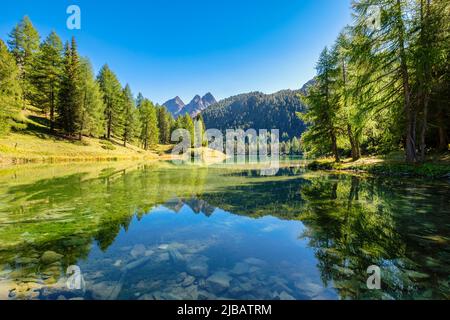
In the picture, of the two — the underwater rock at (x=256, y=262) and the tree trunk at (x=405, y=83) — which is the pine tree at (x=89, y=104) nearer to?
the underwater rock at (x=256, y=262)

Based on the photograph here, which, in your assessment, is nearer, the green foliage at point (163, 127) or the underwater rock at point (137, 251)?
the underwater rock at point (137, 251)

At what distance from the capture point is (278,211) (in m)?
9.65

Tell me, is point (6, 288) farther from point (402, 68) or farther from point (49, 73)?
point (49, 73)

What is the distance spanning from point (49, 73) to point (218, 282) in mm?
47899

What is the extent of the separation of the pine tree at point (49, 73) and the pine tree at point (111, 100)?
9.84m

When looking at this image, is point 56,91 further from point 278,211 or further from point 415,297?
point 415,297

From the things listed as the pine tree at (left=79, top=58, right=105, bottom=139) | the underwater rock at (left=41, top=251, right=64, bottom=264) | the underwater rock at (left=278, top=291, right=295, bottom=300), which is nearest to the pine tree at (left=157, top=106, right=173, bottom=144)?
→ the pine tree at (left=79, top=58, right=105, bottom=139)

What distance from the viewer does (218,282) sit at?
4301mm

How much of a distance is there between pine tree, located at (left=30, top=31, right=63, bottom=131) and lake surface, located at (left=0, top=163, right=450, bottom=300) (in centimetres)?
3636

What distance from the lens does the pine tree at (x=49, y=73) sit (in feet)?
126

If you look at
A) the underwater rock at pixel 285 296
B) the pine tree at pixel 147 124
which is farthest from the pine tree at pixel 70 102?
the underwater rock at pixel 285 296

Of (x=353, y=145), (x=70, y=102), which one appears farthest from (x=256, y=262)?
(x=70, y=102)

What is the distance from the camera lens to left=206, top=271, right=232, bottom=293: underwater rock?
161 inches

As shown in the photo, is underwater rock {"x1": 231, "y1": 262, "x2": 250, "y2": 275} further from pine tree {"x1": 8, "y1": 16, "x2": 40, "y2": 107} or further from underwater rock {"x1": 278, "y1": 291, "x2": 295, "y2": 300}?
pine tree {"x1": 8, "y1": 16, "x2": 40, "y2": 107}
